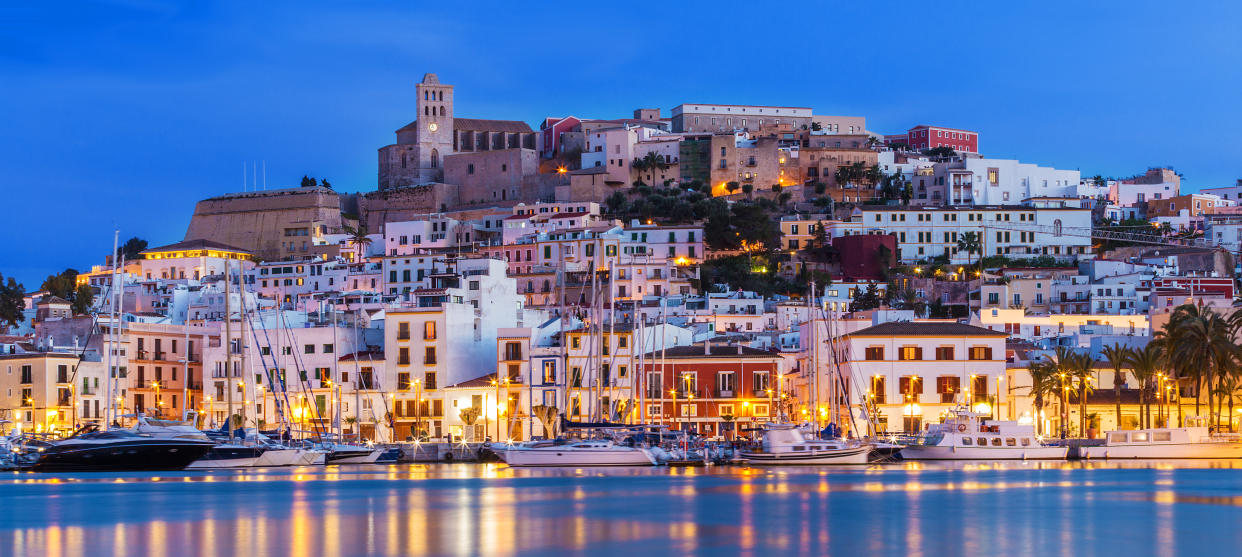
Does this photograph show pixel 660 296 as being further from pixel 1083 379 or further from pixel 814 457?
pixel 814 457

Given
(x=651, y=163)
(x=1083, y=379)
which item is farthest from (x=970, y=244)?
(x=1083, y=379)

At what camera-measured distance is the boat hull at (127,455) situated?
2242 inches

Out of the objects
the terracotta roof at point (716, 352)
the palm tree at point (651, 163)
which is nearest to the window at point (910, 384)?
the terracotta roof at point (716, 352)

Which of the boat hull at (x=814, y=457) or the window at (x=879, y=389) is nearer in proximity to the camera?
the boat hull at (x=814, y=457)

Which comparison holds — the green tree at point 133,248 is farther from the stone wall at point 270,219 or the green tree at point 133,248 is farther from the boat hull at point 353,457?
the boat hull at point 353,457

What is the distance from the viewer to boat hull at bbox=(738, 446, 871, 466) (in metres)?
56.7

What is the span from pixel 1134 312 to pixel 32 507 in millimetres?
68981

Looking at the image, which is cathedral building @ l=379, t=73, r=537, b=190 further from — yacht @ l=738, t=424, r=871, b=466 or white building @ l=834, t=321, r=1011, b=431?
yacht @ l=738, t=424, r=871, b=466

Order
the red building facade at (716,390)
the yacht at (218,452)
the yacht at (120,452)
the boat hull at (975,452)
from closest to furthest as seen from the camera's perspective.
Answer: the yacht at (120,452) < the yacht at (218,452) < the boat hull at (975,452) < the red building facade at (716,390)

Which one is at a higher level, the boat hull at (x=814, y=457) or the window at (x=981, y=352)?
the window at (x=981, y=352)

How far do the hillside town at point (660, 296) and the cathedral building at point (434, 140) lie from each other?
0.37 metres

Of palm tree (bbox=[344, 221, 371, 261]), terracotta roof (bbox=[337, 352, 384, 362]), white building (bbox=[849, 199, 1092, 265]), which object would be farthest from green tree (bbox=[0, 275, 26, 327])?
white building (bbox=[849, 199, 1092, 265])

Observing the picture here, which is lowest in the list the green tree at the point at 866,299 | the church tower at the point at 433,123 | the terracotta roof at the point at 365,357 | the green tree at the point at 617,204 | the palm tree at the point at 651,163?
the terracotta roof at the point at 365,357

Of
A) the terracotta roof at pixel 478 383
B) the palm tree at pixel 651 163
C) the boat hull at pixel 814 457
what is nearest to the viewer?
the boat hull at pixel 814 457
